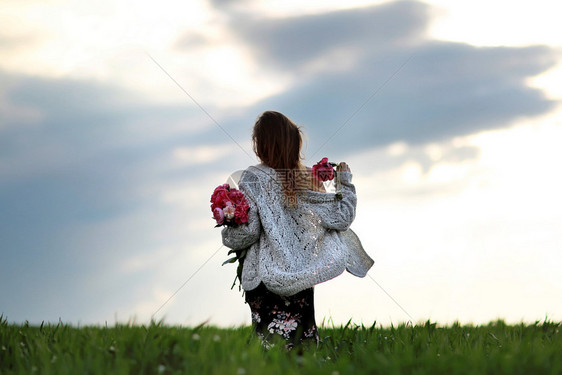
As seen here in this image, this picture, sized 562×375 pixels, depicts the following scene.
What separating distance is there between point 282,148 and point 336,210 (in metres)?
0.87

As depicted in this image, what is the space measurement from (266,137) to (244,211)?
850mm

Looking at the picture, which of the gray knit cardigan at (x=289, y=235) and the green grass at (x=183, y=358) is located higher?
the gray knit cardigan at (x=289, y=235)

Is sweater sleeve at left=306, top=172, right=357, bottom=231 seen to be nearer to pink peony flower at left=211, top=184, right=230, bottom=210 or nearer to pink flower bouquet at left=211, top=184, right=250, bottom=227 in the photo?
pink flower bouquet at left=211, top=184, right=250, bottom=227

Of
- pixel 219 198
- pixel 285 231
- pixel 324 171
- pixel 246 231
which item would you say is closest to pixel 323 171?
pixel 324 171

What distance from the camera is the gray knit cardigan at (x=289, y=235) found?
596cm

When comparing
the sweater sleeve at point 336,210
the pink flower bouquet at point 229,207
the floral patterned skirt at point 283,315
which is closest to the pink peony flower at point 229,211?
the pink flower bouquet at point 229,207

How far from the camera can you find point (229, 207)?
19.3ft

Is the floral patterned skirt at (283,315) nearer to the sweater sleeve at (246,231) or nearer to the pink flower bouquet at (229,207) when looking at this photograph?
the sweater sleeve at (246,231)

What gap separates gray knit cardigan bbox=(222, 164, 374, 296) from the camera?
596 cm

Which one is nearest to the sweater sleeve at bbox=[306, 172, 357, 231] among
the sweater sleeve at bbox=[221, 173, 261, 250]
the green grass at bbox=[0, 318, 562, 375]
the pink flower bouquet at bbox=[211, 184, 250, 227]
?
→ the sweater sleeve at bbox=[221, 173, 261, 250]

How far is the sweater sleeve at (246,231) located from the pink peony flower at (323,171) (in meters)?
0.71

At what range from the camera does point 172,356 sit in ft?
13.4

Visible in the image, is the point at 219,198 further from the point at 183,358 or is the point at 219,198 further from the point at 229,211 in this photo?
the point at 183,358

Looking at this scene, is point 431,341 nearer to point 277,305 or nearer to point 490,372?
point 277,305
